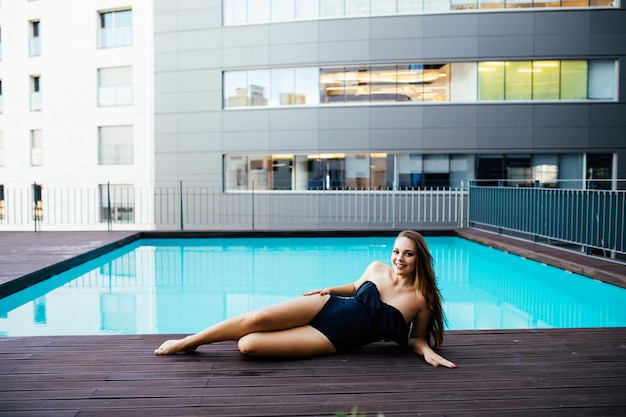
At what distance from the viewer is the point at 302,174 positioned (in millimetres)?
14352

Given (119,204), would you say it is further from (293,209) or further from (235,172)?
(293,209)

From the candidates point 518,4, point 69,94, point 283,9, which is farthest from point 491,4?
point 69,94

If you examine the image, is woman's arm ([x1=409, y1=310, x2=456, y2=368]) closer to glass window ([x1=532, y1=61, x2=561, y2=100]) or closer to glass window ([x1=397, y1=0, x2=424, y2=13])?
glass window ([x1=532, y1=61, x2=561, y2=100])

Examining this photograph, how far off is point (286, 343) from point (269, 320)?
164 millimetres

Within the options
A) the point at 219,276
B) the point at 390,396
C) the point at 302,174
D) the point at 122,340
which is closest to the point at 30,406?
the point at 122,340

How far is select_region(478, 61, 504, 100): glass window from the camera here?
1349 cm

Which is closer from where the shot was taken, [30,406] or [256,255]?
[30,406]

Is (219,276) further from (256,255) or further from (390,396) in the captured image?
(390,396)

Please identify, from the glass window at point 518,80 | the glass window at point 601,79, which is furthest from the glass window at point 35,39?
the glass window at point 601,79

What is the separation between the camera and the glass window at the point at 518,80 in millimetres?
13438

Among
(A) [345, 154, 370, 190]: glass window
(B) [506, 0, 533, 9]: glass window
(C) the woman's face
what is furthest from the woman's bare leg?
(B) [506, 0, 533, 9]: glass window

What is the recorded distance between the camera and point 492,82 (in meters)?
13.5

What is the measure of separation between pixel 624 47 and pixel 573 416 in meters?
13.9

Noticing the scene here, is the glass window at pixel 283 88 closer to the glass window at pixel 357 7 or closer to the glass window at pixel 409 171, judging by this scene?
the glass window at pixel 357 7
